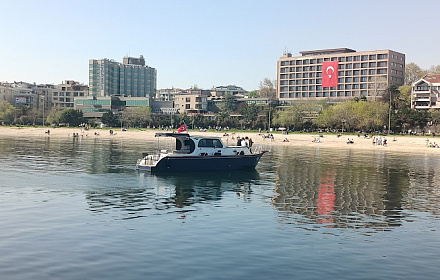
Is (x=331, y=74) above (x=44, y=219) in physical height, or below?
above

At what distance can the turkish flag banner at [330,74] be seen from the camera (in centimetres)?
18562

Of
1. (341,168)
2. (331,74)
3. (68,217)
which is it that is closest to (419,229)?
(68,217)

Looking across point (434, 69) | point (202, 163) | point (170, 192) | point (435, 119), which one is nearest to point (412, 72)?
point (434, 69)

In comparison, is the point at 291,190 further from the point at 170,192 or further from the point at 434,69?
the point at 434,69

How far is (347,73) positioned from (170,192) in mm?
166230

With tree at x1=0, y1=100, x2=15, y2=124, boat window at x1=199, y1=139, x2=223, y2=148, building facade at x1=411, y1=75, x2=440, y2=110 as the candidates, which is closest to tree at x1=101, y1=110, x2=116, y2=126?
tree at x1=0, y1=100, x2=15, y2=124

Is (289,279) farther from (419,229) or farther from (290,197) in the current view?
(290,197)

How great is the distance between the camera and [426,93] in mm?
136750

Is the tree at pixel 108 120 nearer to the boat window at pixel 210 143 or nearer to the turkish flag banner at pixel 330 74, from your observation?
the turkish flag banner at pixel 330 74

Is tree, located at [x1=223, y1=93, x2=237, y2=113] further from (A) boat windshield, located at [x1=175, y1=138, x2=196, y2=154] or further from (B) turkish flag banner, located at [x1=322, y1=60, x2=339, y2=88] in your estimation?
(A) boat windshield, located at [x1=175, y1=138, x2=196, y2=154]

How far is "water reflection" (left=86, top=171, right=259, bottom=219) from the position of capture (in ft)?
82.0

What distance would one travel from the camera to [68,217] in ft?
72.1

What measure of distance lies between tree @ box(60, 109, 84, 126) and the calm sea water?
134523 mm

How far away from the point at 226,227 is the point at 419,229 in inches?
351
